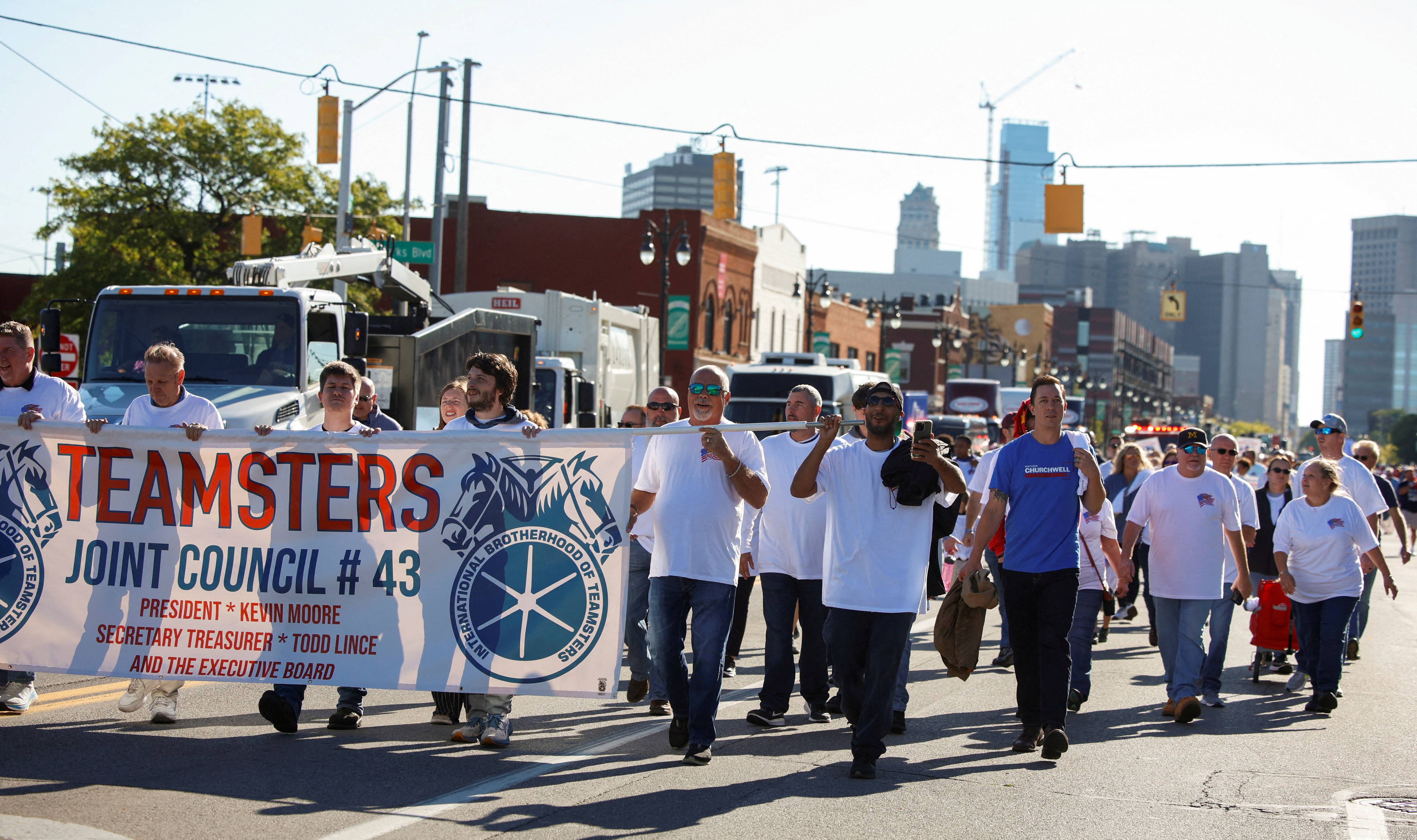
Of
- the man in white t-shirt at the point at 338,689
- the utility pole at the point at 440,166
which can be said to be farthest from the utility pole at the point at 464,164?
the man in white t-shirt at the point at 338,689

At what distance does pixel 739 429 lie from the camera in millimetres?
6941

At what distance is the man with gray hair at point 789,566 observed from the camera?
26.5ft

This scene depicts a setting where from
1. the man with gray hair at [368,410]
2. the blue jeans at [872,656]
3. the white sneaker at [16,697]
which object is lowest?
the white sneaker at [16,697]

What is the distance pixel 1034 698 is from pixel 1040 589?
0.64 metres

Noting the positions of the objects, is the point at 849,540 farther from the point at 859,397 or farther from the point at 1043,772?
the point at 1043,772

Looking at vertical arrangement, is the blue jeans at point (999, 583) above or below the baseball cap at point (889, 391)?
below

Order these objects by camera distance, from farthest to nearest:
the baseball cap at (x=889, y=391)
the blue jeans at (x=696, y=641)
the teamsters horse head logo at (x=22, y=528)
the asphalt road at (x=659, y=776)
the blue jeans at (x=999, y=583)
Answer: the blue jeans at (x=999, y=583)
the teamsters horse head logo at (x=22, y=528)
the baseball cap at (x=889, y=391)
the blue jeans at (x=696, y=641)
the asphalt road at (x=659, y=776)

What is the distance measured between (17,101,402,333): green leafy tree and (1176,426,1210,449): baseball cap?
31615mm

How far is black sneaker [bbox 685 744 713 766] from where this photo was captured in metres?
6.94

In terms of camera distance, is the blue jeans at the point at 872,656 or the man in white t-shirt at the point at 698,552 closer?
the blue jeans at the point at 872,656

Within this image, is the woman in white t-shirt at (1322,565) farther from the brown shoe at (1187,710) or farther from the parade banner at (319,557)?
the parade banner at (319,557)

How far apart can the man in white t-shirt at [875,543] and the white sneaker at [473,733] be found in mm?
1903

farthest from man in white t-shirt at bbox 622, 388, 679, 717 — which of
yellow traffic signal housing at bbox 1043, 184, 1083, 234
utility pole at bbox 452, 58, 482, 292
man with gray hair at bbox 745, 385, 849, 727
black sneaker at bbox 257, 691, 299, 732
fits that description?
utility pole at bbox 452, 58, 482, 292

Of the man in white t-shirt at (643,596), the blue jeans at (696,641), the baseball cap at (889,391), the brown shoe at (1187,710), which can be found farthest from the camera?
the brown shoe at (1187,710)
